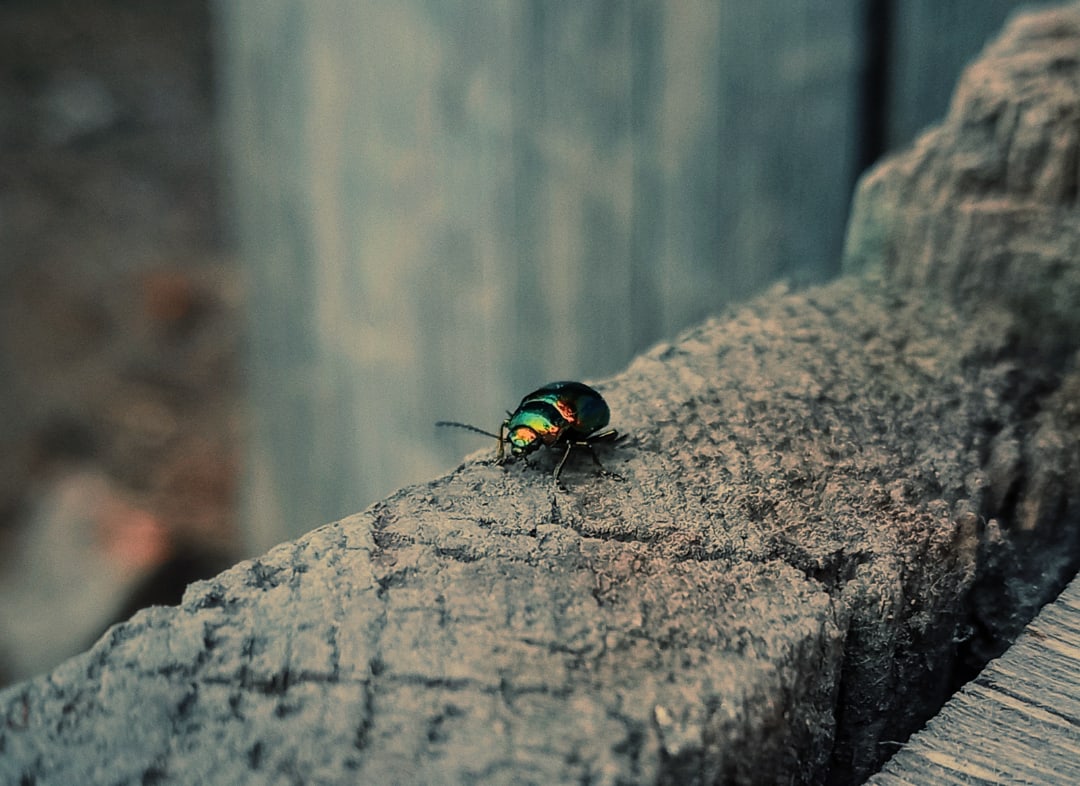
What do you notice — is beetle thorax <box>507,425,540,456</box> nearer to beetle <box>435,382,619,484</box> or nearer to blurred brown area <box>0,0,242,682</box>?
beetle <box>435,382,619,484</box>

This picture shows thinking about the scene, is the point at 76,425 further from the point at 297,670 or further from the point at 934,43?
the point at 297,670

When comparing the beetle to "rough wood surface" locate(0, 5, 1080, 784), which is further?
the beetle

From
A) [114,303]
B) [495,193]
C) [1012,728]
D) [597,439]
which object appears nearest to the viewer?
[1012,728]

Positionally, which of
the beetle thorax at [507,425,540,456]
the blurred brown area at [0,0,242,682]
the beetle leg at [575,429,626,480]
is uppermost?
the beetle leg at [575,429,626,480]

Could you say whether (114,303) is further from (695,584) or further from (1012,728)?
(1012,728)

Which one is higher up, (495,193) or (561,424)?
(561,424)

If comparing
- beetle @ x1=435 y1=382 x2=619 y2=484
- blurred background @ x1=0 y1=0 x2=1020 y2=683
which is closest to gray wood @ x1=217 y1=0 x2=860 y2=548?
blurred background @ x1=0 y1=0 x2=1020 y2=683

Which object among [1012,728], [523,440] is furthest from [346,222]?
[1012,728]
